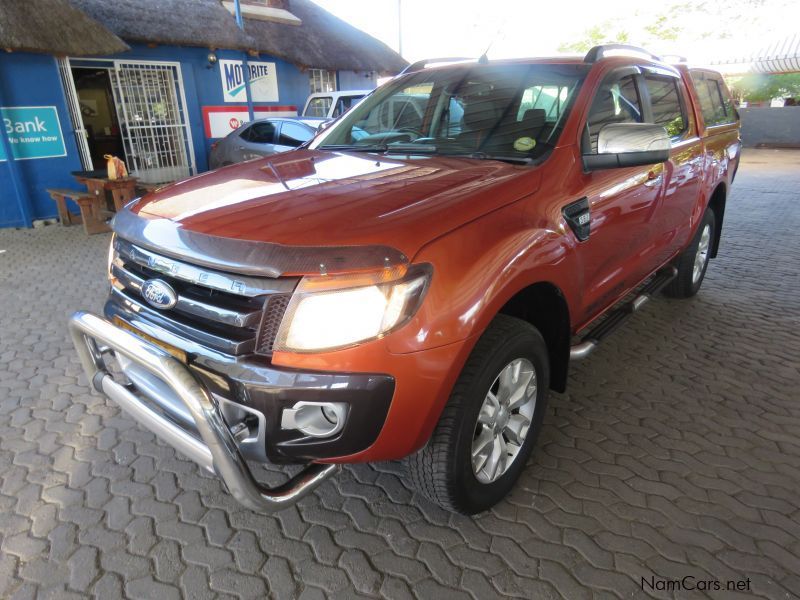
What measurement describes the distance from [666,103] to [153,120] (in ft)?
32.7

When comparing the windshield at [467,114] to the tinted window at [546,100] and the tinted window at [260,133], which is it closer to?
the tinted window at [546,100]

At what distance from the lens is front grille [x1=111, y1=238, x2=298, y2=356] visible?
1.71 metres

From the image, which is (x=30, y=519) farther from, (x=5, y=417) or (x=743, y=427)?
(x=743, y=427)

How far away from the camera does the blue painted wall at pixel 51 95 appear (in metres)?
7.89

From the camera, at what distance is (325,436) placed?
1759 millimetres

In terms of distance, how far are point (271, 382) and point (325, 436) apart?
262 mm

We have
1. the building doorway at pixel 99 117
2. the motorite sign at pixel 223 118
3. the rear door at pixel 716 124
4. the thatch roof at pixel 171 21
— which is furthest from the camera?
the building doorway at pixel 99 117

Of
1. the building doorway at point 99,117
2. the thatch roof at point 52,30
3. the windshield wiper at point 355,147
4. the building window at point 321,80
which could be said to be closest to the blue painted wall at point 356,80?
the building window at point 321,80

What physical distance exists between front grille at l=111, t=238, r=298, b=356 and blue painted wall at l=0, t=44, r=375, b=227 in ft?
26.3

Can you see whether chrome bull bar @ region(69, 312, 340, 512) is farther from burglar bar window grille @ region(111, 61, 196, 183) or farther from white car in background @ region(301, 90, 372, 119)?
burglar bar window grille @ region(111, 61, 196, 183)

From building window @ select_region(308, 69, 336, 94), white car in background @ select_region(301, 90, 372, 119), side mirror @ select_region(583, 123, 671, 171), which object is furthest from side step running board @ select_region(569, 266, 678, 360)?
building window @ select_region(308, 69, 336, 94)

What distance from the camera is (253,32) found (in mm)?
11492

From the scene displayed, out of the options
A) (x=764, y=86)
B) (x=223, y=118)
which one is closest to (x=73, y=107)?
(x=223, y=118)

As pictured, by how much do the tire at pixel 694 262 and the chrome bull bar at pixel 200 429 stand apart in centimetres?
379
